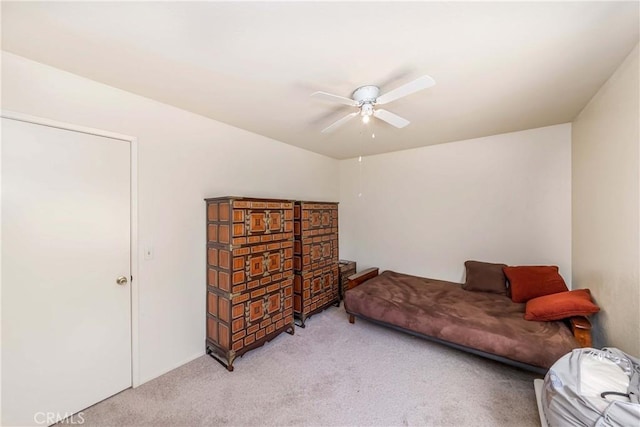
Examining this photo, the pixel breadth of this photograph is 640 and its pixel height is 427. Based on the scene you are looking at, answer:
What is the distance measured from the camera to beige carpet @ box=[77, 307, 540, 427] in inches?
68.7

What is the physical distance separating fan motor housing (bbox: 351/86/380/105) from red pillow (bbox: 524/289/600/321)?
2.40m

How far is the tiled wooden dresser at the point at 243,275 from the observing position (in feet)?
7.57

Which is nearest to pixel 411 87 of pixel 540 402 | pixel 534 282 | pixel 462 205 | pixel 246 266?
pixel 246 266

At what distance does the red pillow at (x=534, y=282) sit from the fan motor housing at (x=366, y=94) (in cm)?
266

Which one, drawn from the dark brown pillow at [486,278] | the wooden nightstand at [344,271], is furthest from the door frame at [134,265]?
the dark brown pillow at [486,278]

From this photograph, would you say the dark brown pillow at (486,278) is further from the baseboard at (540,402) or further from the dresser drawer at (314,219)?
the dresser drawer at (314,219)

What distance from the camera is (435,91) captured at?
201 centimetres

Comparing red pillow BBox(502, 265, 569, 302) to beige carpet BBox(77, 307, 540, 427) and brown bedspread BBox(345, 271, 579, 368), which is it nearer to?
brown bedspread BBox(345, 271, 579, 368)

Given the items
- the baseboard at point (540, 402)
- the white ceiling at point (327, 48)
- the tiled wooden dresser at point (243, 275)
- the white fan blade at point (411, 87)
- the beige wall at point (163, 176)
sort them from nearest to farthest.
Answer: the white ceiling at point (327, 48)
the white fan blade at point (411, 87)
the baseboard at point (540, 402)
the beige wall at point (163, 176)
the tiled wooden dresser at point (243, 275)

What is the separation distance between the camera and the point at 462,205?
137 inches

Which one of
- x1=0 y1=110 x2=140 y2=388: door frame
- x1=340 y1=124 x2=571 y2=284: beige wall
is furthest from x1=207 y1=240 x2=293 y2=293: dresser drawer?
x1=340 y1=124 x2=571 y2=284: beige wall

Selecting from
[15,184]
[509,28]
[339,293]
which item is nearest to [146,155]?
[15,184]

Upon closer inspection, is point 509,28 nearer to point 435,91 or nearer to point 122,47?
point 435,91

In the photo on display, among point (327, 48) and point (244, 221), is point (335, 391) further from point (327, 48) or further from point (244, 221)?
point (327, 48)
